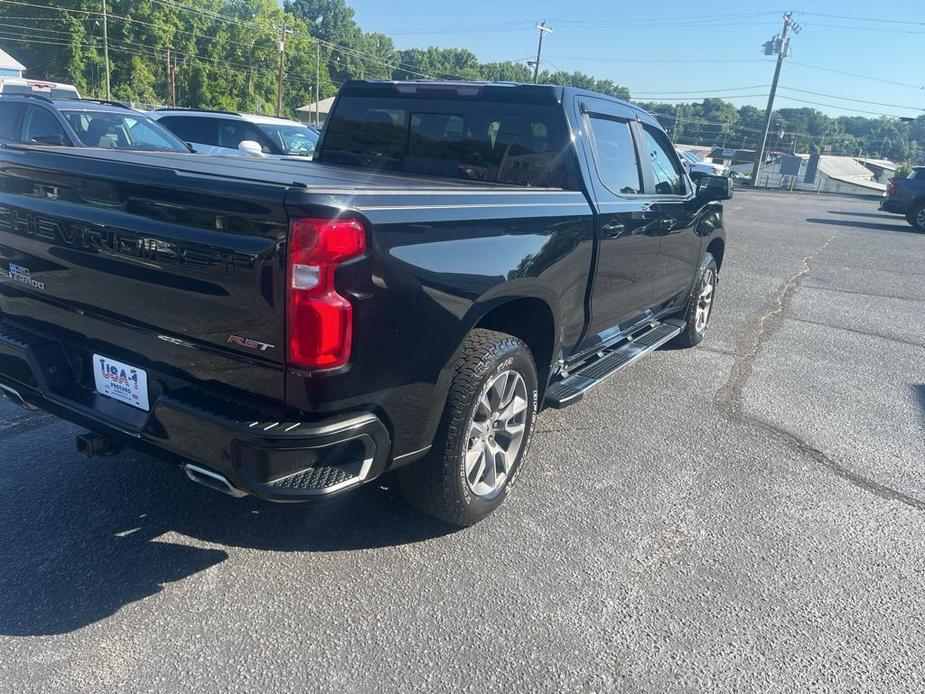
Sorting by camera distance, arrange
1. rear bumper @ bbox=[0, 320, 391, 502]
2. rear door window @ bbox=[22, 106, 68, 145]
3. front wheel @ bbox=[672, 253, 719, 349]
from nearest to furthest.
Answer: rear bumper @ bbox=[0, 320, 391, 502] → front wheel @ bbox=[672, 253, 719, 349] → rear door window @ bbox=[22, 106, 68, 145]

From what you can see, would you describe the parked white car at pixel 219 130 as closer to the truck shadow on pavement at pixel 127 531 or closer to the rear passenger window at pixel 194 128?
the rear passenger window at pixel 194 128

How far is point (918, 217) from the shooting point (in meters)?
19.3

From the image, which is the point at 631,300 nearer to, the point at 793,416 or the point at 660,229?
the point at 660,229

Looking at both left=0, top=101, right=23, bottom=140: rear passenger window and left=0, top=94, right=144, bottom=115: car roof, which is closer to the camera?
left=0, top=94, right=144, bottom=115: car roof

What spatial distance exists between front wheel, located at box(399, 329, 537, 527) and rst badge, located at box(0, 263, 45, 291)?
5.58ft

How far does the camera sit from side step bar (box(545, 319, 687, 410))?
3.73m

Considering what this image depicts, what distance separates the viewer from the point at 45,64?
218 ft

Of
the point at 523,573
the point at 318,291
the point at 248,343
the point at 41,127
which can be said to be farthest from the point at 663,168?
the point at 41,127

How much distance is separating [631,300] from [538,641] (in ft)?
8.43

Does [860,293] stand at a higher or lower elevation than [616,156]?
lower

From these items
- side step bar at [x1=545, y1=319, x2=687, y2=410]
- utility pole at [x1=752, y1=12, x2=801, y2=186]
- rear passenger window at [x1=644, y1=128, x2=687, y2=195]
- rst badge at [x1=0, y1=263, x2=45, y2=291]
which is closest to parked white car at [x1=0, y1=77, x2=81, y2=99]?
rst badge at [x1=0, y1=263, x2=45, y2=291]

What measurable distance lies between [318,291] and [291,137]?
1173 cm

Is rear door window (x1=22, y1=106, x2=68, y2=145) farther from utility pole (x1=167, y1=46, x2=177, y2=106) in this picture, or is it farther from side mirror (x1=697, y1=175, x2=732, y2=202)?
utility pole (x1=167, y1=46, x2=177, y2=106)

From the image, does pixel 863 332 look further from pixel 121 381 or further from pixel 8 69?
pixel 8 69
